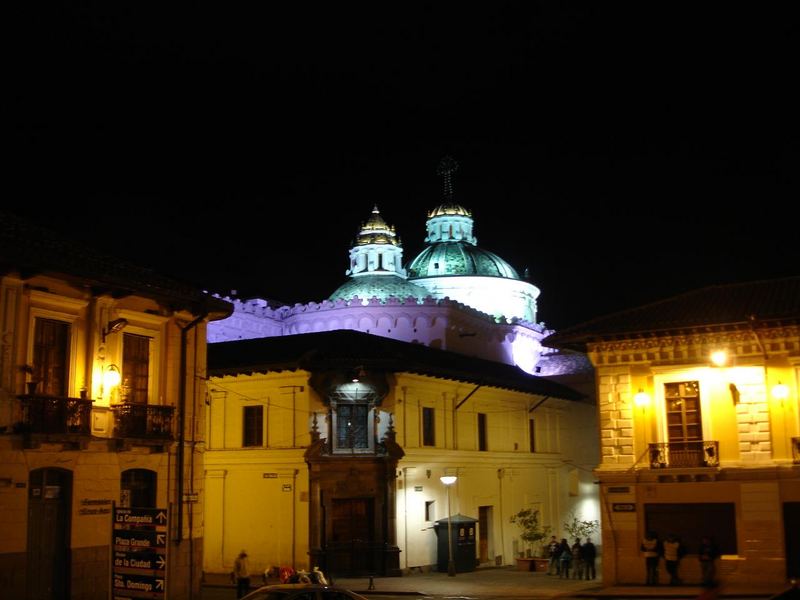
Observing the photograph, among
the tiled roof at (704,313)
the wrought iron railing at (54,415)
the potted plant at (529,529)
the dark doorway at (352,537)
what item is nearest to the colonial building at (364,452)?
the dark doorway at (352,537)

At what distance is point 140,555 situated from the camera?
54.6 ft

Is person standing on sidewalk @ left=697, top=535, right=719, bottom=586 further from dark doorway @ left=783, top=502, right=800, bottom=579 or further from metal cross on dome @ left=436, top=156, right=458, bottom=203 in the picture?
metal cross on dome @ left=436, top=156, right=458, bottom=203

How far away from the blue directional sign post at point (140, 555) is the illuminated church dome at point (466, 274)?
189 feet

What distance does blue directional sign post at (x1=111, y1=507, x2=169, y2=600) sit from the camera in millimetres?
16391

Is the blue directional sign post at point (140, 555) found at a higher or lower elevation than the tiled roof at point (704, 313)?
lower

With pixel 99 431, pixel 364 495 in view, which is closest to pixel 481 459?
pixel 364 495

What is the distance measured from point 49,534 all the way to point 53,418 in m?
2.69

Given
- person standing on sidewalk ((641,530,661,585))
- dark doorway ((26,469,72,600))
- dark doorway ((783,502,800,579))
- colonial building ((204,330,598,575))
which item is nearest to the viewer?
dark doorway ((26,469,72,600))

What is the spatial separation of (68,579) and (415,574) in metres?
16.8

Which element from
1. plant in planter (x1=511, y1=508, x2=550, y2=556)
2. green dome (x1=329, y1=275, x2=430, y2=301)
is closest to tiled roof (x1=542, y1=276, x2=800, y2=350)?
plant in planter (x1=511, y1=508, x2=550, y2=556)

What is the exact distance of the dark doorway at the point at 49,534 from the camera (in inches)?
875

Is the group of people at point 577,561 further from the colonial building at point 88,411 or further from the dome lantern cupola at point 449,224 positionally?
the dome lantern cupola at point 449,224

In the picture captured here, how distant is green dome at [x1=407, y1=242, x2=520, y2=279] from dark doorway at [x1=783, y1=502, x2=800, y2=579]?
50.2m

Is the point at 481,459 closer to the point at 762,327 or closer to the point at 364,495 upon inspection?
the point at 364,495
